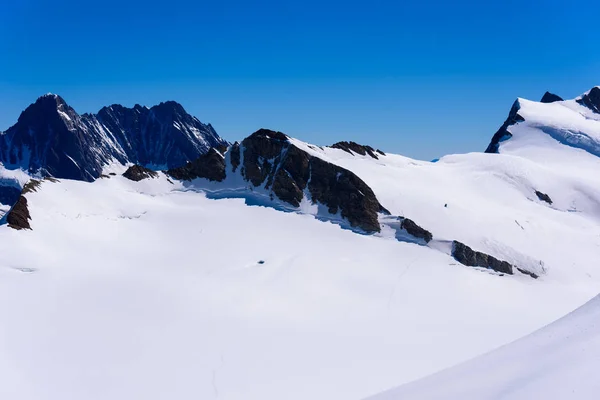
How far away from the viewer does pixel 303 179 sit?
69375 millimetres

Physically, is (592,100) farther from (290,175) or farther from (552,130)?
(290,175)

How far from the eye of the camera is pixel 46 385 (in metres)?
27.3

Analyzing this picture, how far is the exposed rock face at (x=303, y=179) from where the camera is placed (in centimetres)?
6400

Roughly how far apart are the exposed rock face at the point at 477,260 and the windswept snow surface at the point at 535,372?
1301 inches

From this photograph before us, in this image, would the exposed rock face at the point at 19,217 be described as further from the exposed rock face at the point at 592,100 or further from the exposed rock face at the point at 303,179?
the exposed rock face at the point at 592,100

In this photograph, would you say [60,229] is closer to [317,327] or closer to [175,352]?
[175,352]

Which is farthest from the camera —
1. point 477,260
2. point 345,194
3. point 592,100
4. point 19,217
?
point 592,100

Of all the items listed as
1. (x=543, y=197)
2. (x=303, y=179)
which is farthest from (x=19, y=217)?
(x=543, y=197)

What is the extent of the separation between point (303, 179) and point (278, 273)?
83.1ft

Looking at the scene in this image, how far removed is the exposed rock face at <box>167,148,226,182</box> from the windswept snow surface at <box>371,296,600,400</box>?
58.0 m

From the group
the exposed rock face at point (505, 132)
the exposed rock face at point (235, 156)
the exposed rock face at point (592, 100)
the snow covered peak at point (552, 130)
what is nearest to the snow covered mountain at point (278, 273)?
the exposed rock face at point (235, 156)

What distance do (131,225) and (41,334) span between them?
26.8 meters

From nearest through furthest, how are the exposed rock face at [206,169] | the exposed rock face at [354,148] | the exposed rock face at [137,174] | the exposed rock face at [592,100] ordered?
the exposed rock face at [137,174], the exposed rock face at [206,169], the exposed rock face at [354,148], the exposed rock face at [592,100]

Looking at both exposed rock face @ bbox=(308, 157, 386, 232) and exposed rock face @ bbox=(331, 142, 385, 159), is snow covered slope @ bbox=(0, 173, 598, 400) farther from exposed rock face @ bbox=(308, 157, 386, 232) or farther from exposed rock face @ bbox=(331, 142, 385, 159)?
exposed rock face @ bbox=(331, 142, 385, 159)
